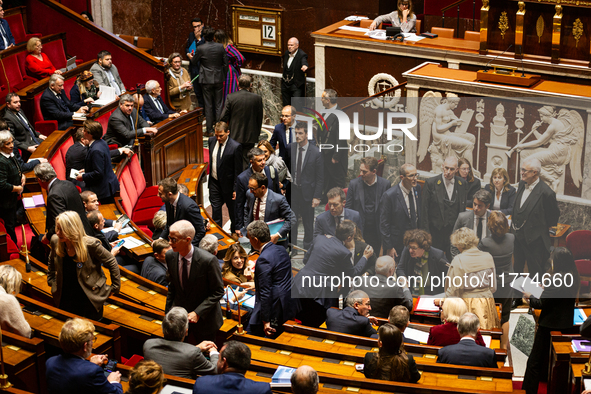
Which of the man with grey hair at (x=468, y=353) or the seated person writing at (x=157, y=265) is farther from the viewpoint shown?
the seated person writing at (x=157, y=265)

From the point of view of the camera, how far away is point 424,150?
6957 mm

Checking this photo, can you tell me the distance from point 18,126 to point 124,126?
1196 millimetres

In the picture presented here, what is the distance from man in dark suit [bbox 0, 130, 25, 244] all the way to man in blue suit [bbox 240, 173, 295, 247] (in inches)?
89.6

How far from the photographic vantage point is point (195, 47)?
446 inches

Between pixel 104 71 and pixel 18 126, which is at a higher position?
pixel 104 71

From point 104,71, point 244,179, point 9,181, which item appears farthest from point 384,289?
point 104,71

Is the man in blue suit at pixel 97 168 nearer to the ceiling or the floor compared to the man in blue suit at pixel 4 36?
nearer to the floor

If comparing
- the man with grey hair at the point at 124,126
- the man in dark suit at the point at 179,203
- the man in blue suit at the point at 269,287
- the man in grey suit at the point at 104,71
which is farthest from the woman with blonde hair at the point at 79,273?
the man in grey suit at the point at 104,71

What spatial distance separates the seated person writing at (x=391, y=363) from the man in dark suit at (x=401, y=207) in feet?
6.65

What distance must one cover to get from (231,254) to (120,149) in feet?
8.16

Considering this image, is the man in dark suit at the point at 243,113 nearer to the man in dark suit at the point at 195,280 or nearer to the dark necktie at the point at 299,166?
the dark necktie at the point at 299,166

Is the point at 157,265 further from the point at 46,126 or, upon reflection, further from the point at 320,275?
the point at 46,126

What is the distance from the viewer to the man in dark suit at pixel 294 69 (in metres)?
10.6

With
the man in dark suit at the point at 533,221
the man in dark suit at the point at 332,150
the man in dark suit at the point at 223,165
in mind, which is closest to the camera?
the man in dark suit at the point at 533,221
